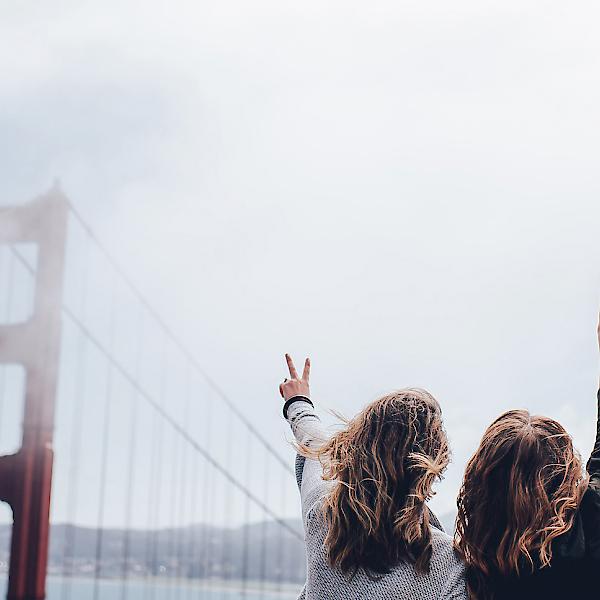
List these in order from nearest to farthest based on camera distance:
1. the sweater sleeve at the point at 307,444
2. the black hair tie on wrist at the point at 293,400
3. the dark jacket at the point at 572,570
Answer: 1. the dark jacket at the point at 572,570
2. the sweater sleeve at the point at 307,444
3. the black hair tie on wrist at the point at 293,400

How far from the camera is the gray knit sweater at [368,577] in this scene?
1051mm

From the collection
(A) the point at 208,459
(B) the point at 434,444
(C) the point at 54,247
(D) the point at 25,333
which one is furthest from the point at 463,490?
(A) the point at 208,459

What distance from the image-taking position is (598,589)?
1.02m

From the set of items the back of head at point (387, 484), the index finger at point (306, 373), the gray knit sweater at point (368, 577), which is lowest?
the gray knit sweater at point (368, 577)

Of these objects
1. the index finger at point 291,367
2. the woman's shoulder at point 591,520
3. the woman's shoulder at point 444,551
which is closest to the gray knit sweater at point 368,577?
the woman's shoulder at point 444,551

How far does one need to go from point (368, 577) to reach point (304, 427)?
0.82 ft

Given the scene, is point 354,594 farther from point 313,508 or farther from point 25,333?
point 25,333

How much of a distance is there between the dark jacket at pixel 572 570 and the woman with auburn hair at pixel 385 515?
0.06 meters

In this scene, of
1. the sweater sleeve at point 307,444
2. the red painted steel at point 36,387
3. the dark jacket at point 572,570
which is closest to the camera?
the dark jacket at point 572,570

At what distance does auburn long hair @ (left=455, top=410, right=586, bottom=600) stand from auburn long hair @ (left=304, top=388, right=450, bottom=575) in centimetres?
5

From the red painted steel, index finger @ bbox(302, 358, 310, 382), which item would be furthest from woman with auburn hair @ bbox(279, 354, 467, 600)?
the red painted steel

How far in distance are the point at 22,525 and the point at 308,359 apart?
3688 mm

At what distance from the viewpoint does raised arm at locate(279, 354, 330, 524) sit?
3.80 feet

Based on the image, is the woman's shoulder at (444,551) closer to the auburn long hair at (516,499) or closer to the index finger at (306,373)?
the auburn long hair at (516,499)
